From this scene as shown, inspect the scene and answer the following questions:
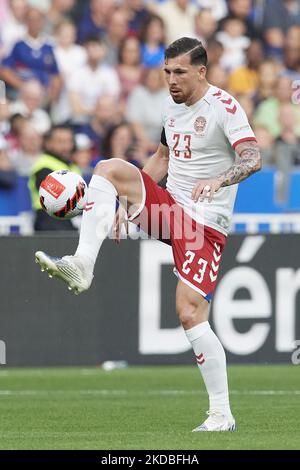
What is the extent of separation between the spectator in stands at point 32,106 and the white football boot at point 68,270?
26.1 feet

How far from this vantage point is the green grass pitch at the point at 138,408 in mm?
7824

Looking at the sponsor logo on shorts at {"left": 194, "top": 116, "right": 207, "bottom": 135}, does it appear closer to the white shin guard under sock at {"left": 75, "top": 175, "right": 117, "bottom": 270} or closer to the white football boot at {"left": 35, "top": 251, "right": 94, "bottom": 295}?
the white shin guard under sock at {"left": 75, "top": 175, "right": 117, "bottom": 270}

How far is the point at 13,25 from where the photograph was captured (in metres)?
17.2

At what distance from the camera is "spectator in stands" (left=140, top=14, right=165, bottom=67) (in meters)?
17.9

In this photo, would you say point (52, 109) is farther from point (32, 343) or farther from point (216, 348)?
point (216, 348)

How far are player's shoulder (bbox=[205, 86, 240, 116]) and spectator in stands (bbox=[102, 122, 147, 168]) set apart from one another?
6.56 m

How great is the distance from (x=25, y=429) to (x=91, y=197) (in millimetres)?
1589

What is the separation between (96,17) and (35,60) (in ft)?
5.90

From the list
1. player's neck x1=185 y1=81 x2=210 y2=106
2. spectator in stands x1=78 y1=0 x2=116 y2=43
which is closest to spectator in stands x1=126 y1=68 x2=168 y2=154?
spectator in stands x1=78 y1=0 x2=116 y2=43

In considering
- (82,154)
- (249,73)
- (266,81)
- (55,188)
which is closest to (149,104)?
(266,81)

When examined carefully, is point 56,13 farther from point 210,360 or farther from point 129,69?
point 210,360

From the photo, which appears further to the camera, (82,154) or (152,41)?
(152,41)
